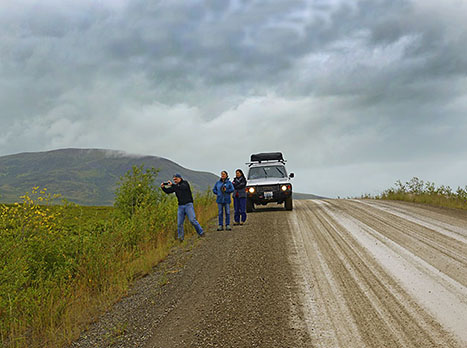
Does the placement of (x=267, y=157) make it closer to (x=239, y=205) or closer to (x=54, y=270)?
(x=239, y=205)

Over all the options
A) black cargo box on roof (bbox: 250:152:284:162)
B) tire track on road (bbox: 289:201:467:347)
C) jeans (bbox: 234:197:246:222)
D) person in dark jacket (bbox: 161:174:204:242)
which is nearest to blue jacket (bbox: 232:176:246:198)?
jeans (bbox: 234:197:246:222)

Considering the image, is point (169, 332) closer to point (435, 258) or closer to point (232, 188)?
point (435, 258)

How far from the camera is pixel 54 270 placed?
25.6 feet

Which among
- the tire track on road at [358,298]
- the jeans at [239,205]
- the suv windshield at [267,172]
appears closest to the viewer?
the tire track on road at [358,298]

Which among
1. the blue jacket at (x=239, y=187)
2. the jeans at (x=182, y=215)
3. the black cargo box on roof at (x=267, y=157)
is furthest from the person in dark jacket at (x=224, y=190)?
the black cargo box on roof at (x=267, y=157)

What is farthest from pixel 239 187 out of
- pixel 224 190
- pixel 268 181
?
pixel 268 181

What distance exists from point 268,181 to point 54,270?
952cm

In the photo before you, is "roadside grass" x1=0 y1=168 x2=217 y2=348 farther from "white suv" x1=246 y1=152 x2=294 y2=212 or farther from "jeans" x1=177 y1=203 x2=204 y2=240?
"white suv" x1=246 y1=152 x2=294 y2=212

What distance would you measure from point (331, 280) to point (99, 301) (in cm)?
412

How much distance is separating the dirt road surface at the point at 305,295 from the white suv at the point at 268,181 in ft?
17.3

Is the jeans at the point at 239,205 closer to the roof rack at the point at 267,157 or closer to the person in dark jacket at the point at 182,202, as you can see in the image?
the person in dark jacket at the point at 182,202

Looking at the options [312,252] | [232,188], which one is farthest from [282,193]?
[312,252]

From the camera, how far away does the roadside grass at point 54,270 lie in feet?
19.0

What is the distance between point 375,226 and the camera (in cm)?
1088
